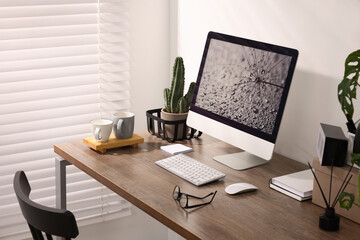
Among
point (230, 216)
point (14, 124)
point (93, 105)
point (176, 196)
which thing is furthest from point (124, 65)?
point (230, 216)

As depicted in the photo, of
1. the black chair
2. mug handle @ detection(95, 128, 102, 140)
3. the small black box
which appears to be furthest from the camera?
mug handle @ detection(95, 128, 102, 140)

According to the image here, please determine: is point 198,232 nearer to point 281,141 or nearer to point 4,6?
point 281,141

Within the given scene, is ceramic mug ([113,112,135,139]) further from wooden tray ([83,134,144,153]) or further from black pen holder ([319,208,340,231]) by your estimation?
black pen holder ([319,208,340,231])

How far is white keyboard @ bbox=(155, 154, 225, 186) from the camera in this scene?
70.2 inches

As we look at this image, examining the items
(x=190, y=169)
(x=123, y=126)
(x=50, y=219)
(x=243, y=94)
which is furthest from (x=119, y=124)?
(x=50, y=219)

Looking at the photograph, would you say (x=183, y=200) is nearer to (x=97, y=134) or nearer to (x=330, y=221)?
(x=330, y=221)

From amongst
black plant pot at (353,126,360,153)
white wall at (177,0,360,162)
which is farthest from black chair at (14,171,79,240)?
white wall at (177,0,360,162)

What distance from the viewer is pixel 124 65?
2.65 metres

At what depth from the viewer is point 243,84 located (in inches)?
75.5

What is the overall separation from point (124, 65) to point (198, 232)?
1370mm

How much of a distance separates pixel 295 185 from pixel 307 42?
540 mm

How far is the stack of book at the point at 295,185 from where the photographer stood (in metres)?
1.65

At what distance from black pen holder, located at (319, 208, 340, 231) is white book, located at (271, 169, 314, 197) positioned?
0.19 m

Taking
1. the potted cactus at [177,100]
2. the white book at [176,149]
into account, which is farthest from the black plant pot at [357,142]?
the potted cactus at [177,100]
